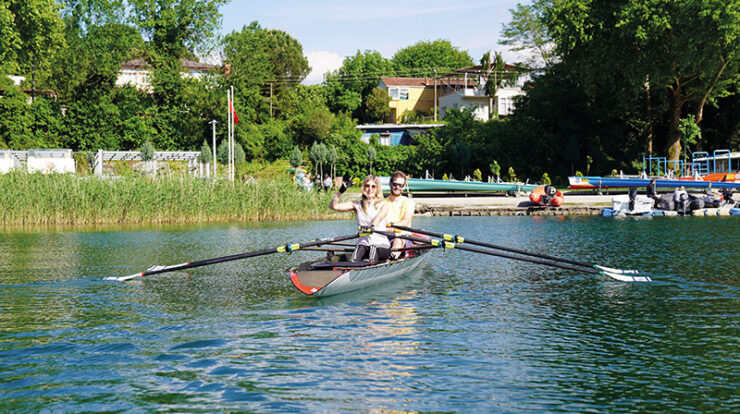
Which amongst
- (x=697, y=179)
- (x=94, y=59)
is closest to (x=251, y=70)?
(x=94, y=59)

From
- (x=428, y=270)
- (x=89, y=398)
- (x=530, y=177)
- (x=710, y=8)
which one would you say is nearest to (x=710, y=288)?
(x=428, y=270)

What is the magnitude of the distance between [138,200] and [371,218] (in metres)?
17.4

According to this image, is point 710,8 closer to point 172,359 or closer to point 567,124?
point 567,124

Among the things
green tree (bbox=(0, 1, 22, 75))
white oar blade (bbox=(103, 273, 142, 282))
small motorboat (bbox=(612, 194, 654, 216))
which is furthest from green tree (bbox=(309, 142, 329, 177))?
white oar blade (bbox=(103, 273, 142, 282))

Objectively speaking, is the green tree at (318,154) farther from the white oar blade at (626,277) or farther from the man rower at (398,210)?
the white oar blade at (626,277)

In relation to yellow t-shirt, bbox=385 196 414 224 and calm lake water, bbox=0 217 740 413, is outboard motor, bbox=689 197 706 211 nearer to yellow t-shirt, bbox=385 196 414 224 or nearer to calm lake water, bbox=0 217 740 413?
calm lake water, bbox=0 217 740 413

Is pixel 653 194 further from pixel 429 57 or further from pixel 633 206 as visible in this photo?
pixel 429 57

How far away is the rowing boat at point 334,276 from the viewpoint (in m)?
12.3

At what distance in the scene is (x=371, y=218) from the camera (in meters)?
14.1

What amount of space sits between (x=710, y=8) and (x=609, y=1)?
760cm

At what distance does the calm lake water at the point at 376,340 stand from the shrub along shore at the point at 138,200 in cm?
1025

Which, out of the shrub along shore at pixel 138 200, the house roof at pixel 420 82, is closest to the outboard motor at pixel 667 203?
the shrub along shore at pixel 138 200

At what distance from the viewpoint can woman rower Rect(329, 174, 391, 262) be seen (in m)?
13.6

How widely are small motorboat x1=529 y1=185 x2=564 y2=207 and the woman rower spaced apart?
25128mm
